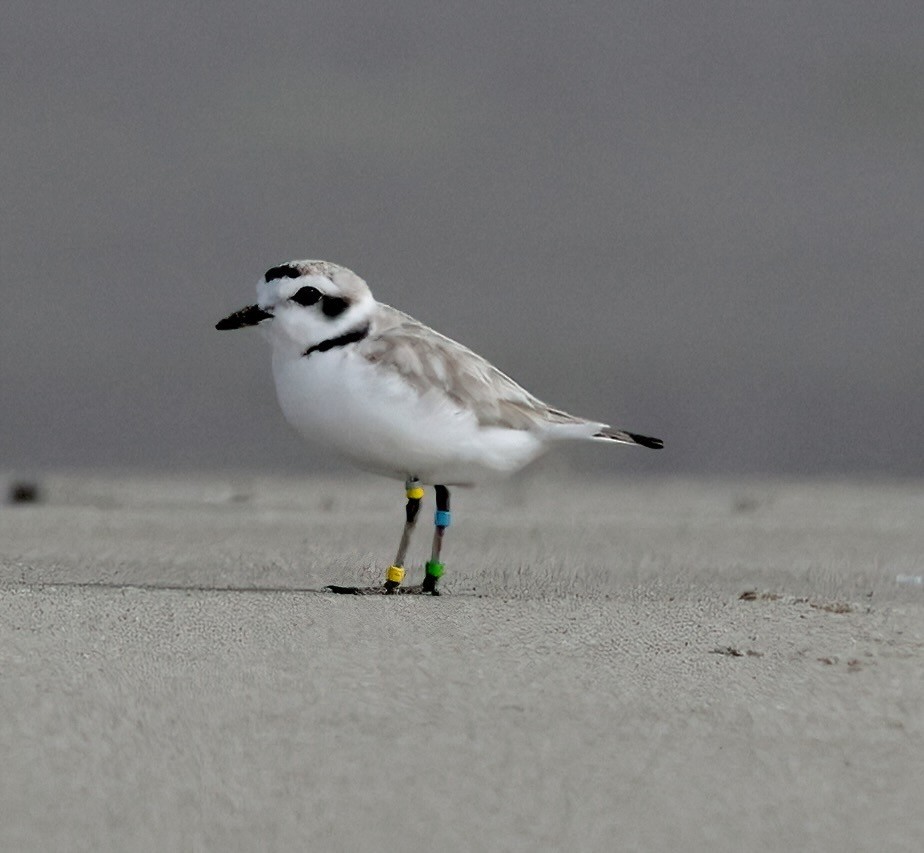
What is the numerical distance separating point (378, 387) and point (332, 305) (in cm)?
27

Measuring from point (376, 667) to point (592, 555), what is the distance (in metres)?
2.54

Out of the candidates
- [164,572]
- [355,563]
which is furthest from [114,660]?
[355,563]

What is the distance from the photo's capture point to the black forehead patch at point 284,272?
14.2 feet

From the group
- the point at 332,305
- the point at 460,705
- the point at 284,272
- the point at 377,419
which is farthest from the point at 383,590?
the point at 460,705

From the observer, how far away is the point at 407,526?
4.54m

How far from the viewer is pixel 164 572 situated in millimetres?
5312

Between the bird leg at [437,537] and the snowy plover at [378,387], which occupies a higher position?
the snowy plover at [378,387]

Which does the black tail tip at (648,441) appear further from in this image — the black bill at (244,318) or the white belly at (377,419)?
the black bill at (244,318)

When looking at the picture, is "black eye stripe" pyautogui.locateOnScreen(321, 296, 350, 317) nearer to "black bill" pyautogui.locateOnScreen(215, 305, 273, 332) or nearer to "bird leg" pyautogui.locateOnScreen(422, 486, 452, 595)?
"black bill" pyautogui.locateOnScreen(215, 305, 273, 332)

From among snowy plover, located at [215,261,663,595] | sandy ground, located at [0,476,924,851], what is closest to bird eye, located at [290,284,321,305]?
snowy plover, located at [215,261,663,595]

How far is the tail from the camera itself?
4.62m

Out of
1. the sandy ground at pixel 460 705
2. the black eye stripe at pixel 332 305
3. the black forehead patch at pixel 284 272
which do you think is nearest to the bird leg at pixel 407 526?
the sandy ground at pixel 460 705

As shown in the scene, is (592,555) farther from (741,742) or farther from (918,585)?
(741,742)

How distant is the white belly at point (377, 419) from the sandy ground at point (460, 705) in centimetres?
40
